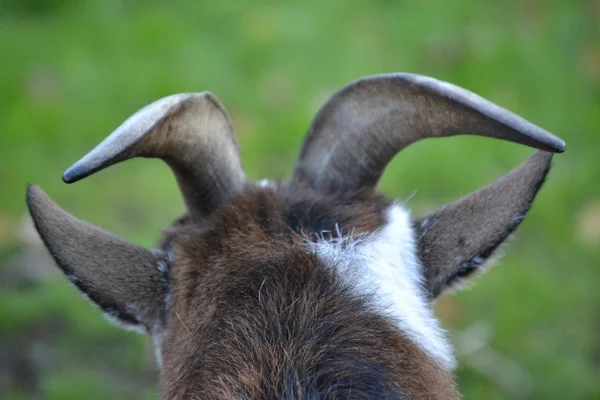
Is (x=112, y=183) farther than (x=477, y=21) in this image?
No

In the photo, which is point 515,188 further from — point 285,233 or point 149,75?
point 149,75

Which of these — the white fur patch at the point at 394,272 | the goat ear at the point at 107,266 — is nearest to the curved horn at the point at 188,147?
the goat ear at the point at 107,266

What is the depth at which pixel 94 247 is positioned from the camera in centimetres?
350

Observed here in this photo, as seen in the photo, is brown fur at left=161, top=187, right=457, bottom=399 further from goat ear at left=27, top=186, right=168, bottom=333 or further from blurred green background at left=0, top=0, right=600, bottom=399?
blurred green background at left=0, top=0, right=600, bottom=399

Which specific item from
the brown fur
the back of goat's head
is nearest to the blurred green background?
the back of goat's head

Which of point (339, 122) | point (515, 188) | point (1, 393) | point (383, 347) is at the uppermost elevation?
point (339, 122)

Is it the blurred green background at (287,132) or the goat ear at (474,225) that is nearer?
the goat ear at (474,225)

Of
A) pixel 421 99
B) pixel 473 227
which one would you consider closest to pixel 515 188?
pixel 473 227

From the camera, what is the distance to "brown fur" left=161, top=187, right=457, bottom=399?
9.28 feet

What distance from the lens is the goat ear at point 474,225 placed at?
11.4 ft

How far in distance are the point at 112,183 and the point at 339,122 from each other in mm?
4610

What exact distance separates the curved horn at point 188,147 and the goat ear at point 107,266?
365 millimetres

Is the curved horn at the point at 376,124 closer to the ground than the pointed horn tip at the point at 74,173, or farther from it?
closer to the ground

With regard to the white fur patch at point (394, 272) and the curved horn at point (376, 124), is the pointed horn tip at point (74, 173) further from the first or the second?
the curved horn at point (376, 124)
